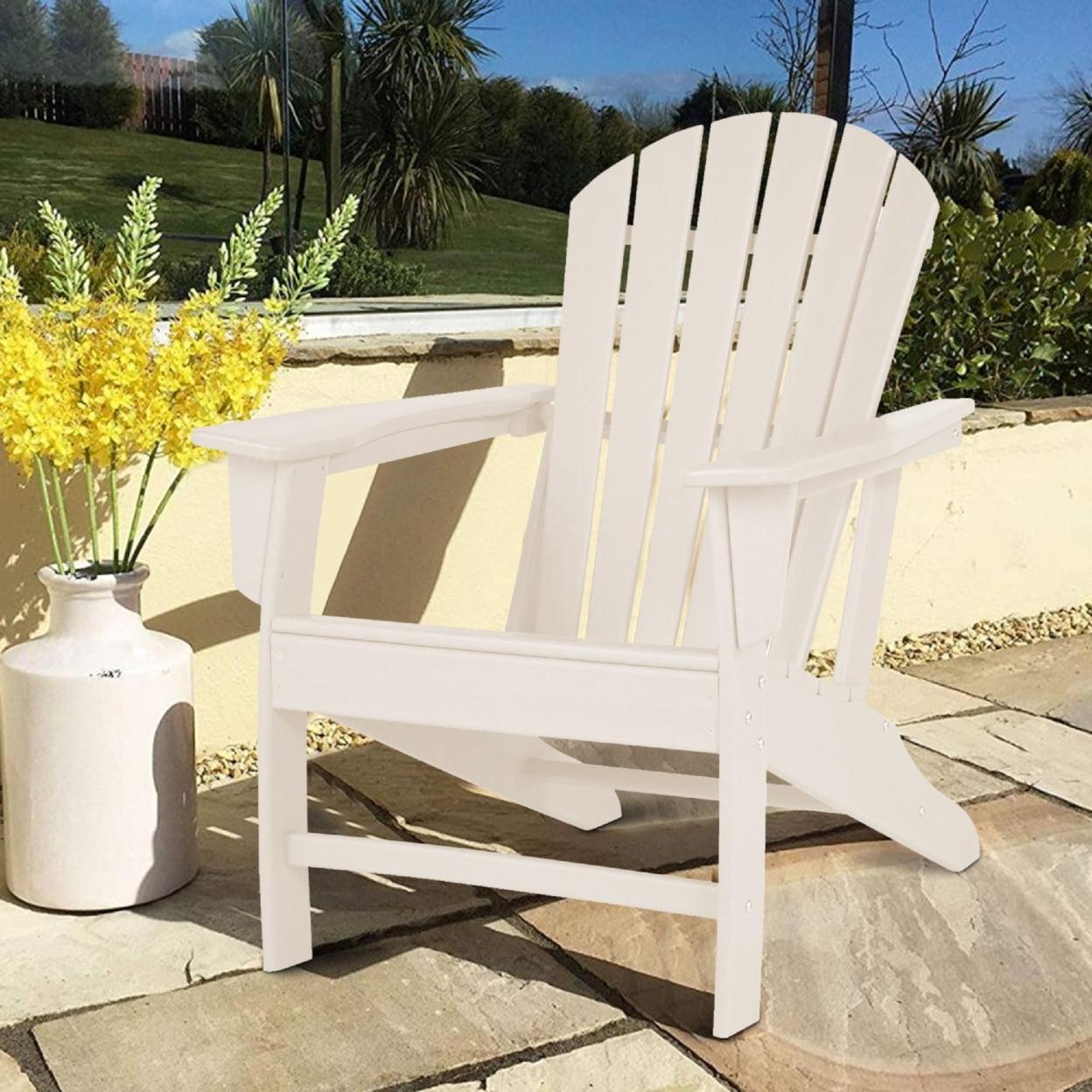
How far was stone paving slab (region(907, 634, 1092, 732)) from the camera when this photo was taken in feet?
9.61

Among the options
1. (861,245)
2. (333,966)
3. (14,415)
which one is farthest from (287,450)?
(861,245)

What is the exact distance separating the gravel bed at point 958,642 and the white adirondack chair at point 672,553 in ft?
1.76

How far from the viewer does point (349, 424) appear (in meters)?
1.94

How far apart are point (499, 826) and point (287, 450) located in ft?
2.76

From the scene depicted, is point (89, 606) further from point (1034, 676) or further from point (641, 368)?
point (1034, 676)

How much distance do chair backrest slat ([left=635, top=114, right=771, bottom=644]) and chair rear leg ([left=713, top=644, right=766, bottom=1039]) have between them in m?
0.66

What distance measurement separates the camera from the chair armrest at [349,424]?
1.75 meters

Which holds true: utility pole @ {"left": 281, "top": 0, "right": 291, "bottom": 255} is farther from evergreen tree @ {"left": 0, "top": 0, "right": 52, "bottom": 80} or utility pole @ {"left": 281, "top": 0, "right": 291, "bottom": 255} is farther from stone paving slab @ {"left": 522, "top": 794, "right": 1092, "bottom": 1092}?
stone paving slab @ {"left": 522, "top": 794, "right": 1092, "bottom": 1092}

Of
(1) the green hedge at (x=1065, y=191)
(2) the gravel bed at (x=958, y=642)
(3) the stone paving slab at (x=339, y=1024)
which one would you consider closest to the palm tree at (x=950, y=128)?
(1) the green hedge at (x=1065, y=191)

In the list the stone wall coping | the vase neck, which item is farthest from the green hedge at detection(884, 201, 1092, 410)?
the vase neck

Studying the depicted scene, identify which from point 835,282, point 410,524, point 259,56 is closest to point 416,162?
point 259,56

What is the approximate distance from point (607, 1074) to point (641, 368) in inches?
45.5

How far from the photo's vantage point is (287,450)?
173 centimetres

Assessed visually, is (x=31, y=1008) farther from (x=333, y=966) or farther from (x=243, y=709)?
(x=243, y=709)
